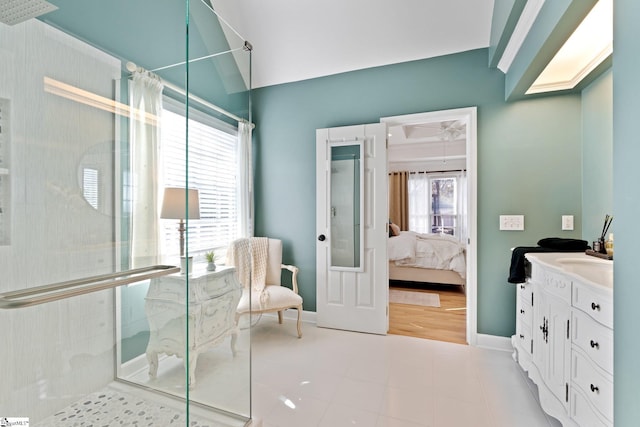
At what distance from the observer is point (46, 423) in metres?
1.20

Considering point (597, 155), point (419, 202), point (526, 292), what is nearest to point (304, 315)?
point (526, 292)

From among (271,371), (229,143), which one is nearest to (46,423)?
(271,371)

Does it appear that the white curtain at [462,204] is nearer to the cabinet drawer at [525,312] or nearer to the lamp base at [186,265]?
the cabinet drawer at [525,312]

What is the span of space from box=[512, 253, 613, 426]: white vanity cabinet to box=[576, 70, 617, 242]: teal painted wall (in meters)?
0.60

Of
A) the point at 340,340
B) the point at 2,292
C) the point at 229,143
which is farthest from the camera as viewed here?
the point at 340,340

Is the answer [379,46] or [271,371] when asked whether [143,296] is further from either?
[379,46]

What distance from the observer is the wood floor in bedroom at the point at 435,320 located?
2.87 metres

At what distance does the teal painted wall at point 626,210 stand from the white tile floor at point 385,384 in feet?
3.32

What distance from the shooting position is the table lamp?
1.33m

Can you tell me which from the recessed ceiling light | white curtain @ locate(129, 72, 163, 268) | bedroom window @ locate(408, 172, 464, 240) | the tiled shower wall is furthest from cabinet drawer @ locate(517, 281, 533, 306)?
bedroom window @ locate(408, 172, 464, 240)

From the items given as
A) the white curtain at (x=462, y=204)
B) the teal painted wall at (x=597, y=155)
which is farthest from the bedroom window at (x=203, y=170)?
the white curtain at (x=462, y=204)

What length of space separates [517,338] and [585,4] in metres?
2.21

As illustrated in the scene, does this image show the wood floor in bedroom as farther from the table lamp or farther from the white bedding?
the table lamp

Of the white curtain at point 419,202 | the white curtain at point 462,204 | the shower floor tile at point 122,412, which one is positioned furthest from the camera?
the white curtain at point 419,202
